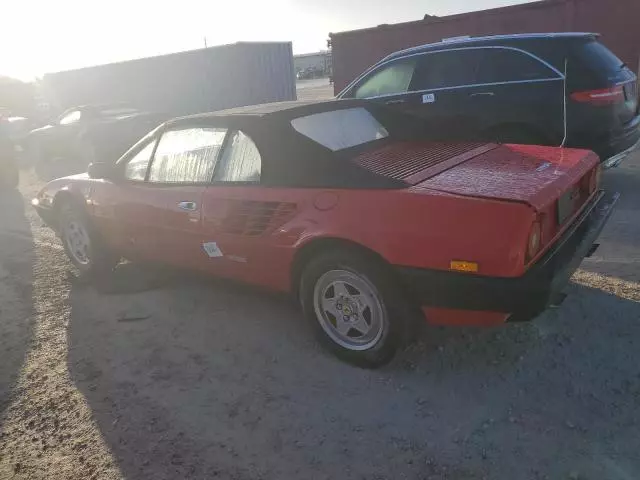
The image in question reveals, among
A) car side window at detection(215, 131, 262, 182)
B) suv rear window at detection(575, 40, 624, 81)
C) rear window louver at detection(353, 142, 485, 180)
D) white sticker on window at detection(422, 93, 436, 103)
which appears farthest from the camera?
white sticker on window at detection(422, 93, 436, 103)

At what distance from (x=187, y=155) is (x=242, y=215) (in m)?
0.81

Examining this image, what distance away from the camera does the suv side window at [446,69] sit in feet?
19.5

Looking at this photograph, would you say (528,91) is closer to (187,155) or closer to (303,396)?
(187,155)

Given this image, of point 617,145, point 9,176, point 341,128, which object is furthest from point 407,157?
point 9,176

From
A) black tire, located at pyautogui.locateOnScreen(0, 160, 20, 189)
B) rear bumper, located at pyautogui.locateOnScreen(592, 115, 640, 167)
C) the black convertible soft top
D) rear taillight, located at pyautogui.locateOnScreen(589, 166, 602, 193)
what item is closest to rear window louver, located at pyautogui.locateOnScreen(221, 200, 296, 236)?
the black convertible soft top

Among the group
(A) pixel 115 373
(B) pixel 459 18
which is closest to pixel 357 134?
(A) pixel 115 373

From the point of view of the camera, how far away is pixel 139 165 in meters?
4.00

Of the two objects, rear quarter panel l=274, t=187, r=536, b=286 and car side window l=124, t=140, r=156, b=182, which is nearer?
rear quarter panel l=274, t=187, r=536, b=286

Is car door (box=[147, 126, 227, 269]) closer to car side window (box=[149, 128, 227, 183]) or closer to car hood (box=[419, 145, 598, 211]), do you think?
car side window (box=[149, 128, 227, 183])

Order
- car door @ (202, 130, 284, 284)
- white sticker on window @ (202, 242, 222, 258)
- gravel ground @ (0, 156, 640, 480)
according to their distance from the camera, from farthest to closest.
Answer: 1. white sticker on window @ (202, 242, 222, 258)
2. car door @ (202, 130, 284, 284)
3. gravel ground @ (0, 156, 640, 480)

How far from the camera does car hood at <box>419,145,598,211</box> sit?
Result: 97.0 inches

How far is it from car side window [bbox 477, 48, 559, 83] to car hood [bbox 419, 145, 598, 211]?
2.40 metres

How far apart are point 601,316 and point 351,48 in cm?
1103

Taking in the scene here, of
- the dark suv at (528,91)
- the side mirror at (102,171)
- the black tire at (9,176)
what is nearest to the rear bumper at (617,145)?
the dark suv at (528,91)
